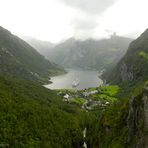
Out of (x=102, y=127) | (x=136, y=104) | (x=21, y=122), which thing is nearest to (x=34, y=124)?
(x=21, y=122)

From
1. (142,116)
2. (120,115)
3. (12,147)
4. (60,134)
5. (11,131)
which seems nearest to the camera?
(142,116)

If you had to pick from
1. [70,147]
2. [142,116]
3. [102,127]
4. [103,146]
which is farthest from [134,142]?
[70,147]

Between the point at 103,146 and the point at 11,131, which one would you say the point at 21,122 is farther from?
the point at 103,146

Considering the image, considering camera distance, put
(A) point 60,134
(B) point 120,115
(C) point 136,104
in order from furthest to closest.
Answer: (A) point 60,134, (B) point 120,115, (C) point 136,104

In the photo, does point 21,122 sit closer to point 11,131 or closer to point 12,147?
point 11,131

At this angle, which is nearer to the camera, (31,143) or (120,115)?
(120,115)

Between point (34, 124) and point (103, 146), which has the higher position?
point (34, 124)
